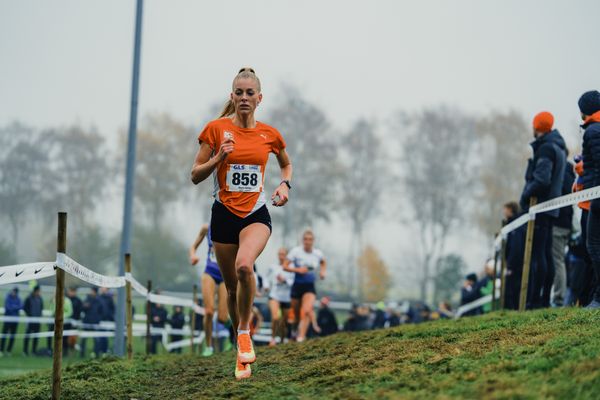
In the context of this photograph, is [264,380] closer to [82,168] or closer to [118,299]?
[118,299]

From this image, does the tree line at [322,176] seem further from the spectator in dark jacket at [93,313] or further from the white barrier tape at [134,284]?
the white barrier tape at [134,284]

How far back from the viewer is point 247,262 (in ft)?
24.4

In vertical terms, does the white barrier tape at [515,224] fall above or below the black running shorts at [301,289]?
above

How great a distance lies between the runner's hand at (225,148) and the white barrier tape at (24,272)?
160 centimetres

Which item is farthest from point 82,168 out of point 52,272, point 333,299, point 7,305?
point 52,272

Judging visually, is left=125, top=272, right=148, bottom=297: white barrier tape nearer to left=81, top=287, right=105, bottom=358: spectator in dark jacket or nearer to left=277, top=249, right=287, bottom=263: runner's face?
left=277, top=249, right=287, bottom=263: runner's face

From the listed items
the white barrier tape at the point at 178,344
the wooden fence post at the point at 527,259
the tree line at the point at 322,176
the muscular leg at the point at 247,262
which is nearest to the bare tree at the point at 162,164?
the tree line at the point at 322,176

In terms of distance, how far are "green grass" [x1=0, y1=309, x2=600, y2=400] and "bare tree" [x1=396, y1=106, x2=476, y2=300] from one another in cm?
5221

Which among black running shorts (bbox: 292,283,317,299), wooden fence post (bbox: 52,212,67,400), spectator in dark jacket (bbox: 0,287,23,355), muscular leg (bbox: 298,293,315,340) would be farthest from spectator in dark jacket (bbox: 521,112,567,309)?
spectator in dark jacket (bbox: 0,287,23,355)

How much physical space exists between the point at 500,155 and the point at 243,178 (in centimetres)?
5623

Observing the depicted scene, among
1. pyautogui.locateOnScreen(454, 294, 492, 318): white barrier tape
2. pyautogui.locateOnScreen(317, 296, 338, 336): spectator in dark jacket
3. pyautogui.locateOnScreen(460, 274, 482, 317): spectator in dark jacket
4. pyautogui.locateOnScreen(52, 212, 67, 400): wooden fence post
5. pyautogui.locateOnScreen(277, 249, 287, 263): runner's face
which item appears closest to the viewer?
pyautogui.locateOnScreen(52, 212, 67, 400): wooden fence post

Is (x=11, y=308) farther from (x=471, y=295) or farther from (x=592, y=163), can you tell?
(x=592, y=163)

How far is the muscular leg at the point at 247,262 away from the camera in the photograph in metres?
7.49

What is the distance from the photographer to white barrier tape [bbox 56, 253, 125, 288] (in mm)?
7027
